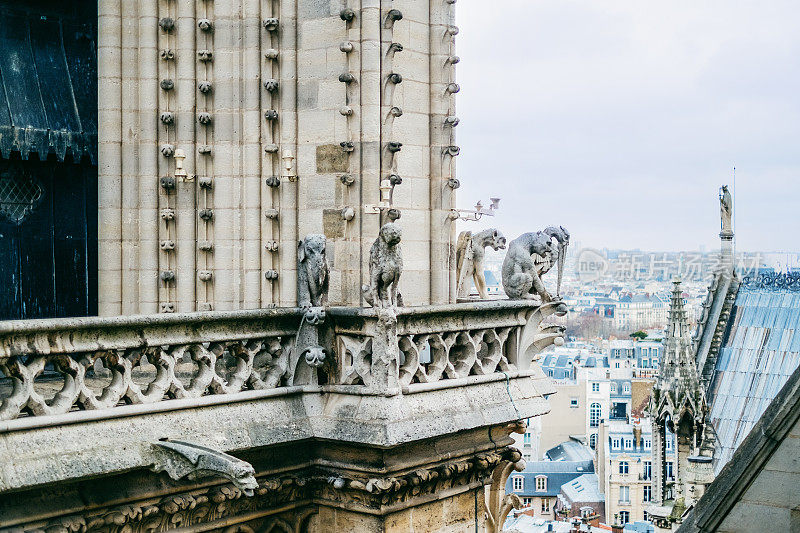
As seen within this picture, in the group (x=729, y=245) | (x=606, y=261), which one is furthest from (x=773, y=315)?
(x=606, y=261)

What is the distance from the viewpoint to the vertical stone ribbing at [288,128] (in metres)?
9.66

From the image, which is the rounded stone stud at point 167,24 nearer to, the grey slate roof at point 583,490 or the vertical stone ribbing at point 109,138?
the vertical stone ribbing at point 109,138

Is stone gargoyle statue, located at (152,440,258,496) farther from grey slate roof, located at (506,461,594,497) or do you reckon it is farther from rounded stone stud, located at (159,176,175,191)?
grey slate roof, located at (506,461,594,497)

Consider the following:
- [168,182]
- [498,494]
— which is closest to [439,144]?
[168,182]

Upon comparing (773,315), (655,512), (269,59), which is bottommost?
(655,512)

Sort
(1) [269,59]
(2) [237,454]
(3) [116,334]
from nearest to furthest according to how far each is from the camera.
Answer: (3) [116,334] < (2) [237,454] < (1) [269,59]

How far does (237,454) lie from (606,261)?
5156 cm

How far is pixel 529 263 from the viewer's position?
9.85 m

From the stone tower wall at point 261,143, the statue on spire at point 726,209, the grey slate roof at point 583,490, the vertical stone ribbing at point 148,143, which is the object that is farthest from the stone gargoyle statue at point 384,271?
the grey slate roof at point 583,490

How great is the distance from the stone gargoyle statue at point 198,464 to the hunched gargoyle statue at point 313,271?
1533mm

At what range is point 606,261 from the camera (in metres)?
58.4

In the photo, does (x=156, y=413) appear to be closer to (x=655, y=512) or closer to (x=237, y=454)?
(x=237, y=454)

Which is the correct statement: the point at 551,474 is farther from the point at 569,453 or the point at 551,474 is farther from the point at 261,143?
the point at 261,143

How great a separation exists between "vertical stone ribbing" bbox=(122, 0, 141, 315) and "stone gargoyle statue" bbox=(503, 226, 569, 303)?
126 inches
